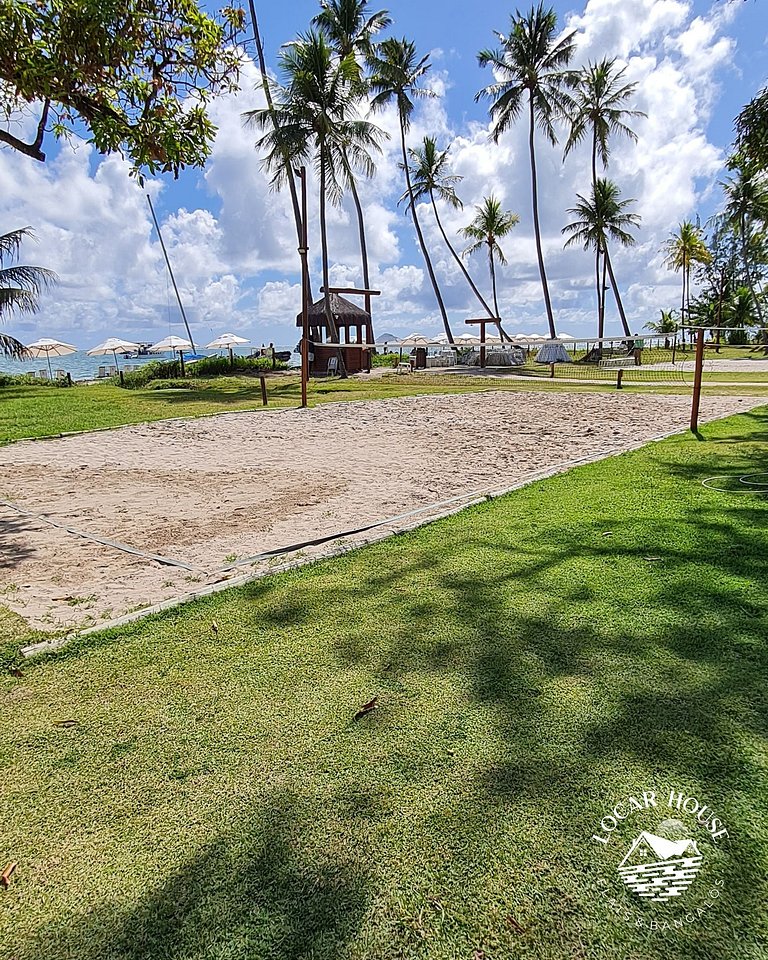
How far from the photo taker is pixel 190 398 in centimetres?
1916

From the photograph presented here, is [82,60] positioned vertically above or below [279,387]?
above

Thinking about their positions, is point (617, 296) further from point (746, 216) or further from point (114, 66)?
Result: point (114, 66)

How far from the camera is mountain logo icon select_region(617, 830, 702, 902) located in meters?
1.66

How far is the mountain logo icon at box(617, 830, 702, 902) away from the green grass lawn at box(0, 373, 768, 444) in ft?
37.6

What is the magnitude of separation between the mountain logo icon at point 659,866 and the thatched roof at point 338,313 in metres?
28.3

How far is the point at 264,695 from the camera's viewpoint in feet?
8.71

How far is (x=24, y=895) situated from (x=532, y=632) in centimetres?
219

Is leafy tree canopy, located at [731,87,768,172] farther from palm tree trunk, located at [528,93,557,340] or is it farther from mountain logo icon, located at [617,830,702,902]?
palm tree trunk, located at [528,93,557,340]

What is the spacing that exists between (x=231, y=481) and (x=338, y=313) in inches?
909

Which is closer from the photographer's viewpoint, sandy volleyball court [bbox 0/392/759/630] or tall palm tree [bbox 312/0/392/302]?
sandy volleyball court [bbox 0/392/759/630]

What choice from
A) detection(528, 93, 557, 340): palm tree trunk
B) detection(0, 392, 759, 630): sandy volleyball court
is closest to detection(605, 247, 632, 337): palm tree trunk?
detection(528, 93, 557, 340): palm tree trunk

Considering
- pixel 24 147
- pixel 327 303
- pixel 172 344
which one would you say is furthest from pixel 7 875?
pixel 172 344

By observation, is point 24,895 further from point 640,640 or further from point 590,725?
point 640,640

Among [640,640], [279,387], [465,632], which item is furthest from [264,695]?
[279,387]
